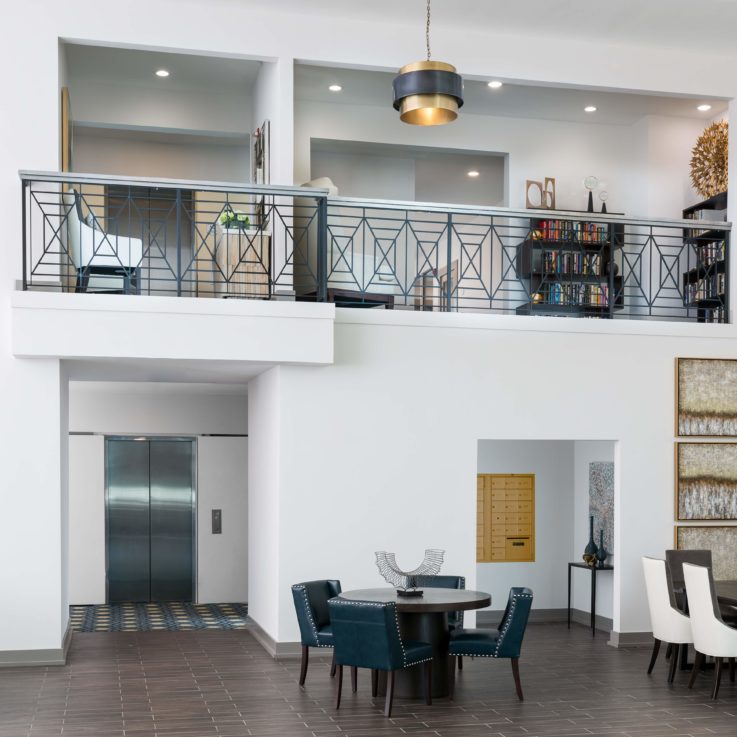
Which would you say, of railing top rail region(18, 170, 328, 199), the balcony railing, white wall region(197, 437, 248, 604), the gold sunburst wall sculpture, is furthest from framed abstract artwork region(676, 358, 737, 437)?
white wall region(197, 437, 248, 604)

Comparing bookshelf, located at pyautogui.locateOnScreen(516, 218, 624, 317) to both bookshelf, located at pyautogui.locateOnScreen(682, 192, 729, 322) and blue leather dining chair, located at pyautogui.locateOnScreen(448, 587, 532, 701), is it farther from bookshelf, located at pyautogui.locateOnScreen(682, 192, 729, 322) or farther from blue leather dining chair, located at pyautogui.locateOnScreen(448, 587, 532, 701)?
blue leather dining chair, located at pyautogui.locateOnScreen(448, 587, 532, 701)

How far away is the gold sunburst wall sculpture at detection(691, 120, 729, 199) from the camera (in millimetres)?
11414

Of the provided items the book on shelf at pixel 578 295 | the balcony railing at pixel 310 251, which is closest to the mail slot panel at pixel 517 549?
the balcony railing at pixel 310 251

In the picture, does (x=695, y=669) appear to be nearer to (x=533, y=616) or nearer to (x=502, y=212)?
(x=533, y=616)

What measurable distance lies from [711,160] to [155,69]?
621cm

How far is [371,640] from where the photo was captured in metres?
6.58

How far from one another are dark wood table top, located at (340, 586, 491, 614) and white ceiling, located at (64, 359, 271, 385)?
7.24 feet

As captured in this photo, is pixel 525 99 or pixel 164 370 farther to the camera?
pixel 525 99

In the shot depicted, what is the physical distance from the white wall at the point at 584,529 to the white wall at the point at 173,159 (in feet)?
17.7

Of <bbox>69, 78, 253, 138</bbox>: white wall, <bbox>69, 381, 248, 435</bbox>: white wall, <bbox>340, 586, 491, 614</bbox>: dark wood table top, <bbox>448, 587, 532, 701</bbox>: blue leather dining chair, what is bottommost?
<bbox>448, 587, 532, 701</bbox>: blue leather dining chair

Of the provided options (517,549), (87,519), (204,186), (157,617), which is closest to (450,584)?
(517,549)

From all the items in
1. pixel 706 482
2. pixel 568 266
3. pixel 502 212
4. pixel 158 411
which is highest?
pixel 502 212

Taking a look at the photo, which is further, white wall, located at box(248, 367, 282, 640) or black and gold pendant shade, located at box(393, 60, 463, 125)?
white wall, located at box(248, 367, 282, 640)

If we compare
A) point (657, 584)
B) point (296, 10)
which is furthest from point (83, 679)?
point (296, 10)
